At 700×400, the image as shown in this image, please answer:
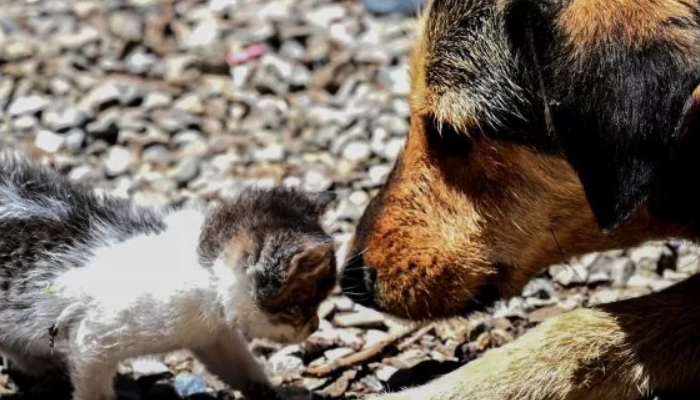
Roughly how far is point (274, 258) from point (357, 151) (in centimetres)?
218

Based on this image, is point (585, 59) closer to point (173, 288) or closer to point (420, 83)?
point (420, 83)

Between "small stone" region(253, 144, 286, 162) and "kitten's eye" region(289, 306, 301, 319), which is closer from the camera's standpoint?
"kitten's eye" region(289, 306, 301, 319)

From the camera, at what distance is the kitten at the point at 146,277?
4168 mm

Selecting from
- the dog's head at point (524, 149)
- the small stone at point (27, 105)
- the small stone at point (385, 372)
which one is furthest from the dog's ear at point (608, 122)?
the small stone at point (27, 105)

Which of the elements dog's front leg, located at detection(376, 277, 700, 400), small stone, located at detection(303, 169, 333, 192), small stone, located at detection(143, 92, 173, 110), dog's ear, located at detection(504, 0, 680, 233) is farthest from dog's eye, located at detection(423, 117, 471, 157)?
small stone, located at detection(143, 92, 173, 110)

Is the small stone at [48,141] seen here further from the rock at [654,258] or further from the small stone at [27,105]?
the rock at [654,258]

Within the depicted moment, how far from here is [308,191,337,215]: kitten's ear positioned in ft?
14.3

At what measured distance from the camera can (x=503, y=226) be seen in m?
4.24

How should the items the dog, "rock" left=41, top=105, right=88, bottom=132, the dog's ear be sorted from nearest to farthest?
the dog's ear → the dog → "rock" left=41, top=105, right=88, bottom=132

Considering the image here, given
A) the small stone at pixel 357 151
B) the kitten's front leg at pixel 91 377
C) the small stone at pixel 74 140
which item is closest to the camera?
the kitten's front leg at pixel 91 377

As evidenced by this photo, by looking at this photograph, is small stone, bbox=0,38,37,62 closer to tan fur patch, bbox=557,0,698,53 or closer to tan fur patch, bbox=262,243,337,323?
tan fur patch, bbox=262,243,337,323

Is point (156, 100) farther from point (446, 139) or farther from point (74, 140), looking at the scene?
point (446, 139)

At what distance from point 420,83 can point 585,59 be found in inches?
31.3

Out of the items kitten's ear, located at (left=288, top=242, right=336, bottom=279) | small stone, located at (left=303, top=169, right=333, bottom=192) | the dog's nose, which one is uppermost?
kitten's ear, located at (left=288, top=242, right=336, bottom=279)
